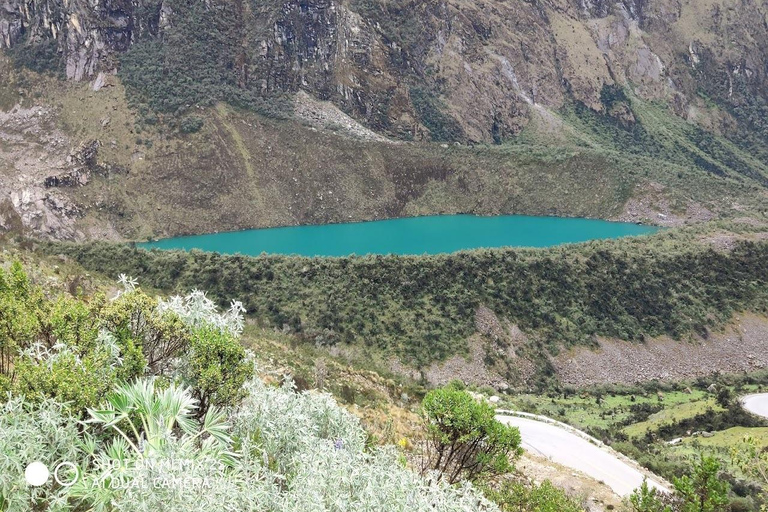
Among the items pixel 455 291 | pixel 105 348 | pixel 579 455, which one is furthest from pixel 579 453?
pixel 455 291

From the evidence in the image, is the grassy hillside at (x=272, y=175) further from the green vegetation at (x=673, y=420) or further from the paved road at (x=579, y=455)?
the paved road at (x=579, y=455)

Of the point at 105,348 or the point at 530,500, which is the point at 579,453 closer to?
the point at 530,500

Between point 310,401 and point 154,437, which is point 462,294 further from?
point 154,437

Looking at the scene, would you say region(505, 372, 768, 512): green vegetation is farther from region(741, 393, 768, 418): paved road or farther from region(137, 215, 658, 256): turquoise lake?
region(137, 215, 658, 256): turquoise lake

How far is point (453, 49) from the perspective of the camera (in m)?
113

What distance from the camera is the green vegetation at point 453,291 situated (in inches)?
1463

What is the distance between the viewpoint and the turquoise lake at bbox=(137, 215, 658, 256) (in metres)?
61.5

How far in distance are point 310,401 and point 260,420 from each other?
130 cm

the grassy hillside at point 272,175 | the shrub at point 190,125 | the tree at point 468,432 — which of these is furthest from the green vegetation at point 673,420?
the shrub at point 190,125

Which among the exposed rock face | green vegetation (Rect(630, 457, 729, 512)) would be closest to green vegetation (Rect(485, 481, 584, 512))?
green vegetation (Rect(630, 457, 729, 512))

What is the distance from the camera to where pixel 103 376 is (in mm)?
9609

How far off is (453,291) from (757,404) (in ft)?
57.7

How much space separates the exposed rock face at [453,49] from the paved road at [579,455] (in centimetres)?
7898

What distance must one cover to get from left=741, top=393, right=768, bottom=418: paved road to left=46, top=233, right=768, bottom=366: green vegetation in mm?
8252
